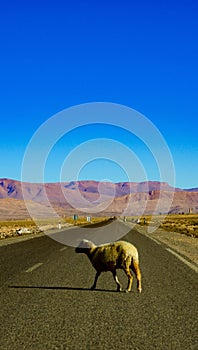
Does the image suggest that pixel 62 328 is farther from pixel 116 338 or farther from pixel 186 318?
pixel 186 318

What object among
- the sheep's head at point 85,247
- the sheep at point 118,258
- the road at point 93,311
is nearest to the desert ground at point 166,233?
the road at point 93,311

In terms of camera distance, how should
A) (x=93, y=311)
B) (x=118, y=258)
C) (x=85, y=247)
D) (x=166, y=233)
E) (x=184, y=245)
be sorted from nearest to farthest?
(x=93, y=311) → (x=118, y=258) → (x=85, y=247) → (x=184, y=245) → (x=166, y=233)

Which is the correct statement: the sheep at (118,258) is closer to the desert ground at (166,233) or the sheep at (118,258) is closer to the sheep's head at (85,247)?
the sheep's head at (85,247)

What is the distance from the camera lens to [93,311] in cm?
730

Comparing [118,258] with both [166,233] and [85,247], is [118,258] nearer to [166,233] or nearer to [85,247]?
[85,247]

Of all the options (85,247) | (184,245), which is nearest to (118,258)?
(85,247)

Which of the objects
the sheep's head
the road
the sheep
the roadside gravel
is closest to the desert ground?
the roadside gravel

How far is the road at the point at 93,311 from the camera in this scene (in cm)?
557

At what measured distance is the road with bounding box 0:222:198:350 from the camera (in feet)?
18.3

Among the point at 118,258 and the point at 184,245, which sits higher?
the point at 118,258

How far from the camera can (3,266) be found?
13555 millimetres

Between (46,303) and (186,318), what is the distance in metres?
2.45

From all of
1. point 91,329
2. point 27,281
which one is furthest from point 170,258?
point 91,329

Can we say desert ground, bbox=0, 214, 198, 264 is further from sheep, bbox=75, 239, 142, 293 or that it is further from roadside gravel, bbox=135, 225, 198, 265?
sheep, bbox=75, 239, 142, 293
